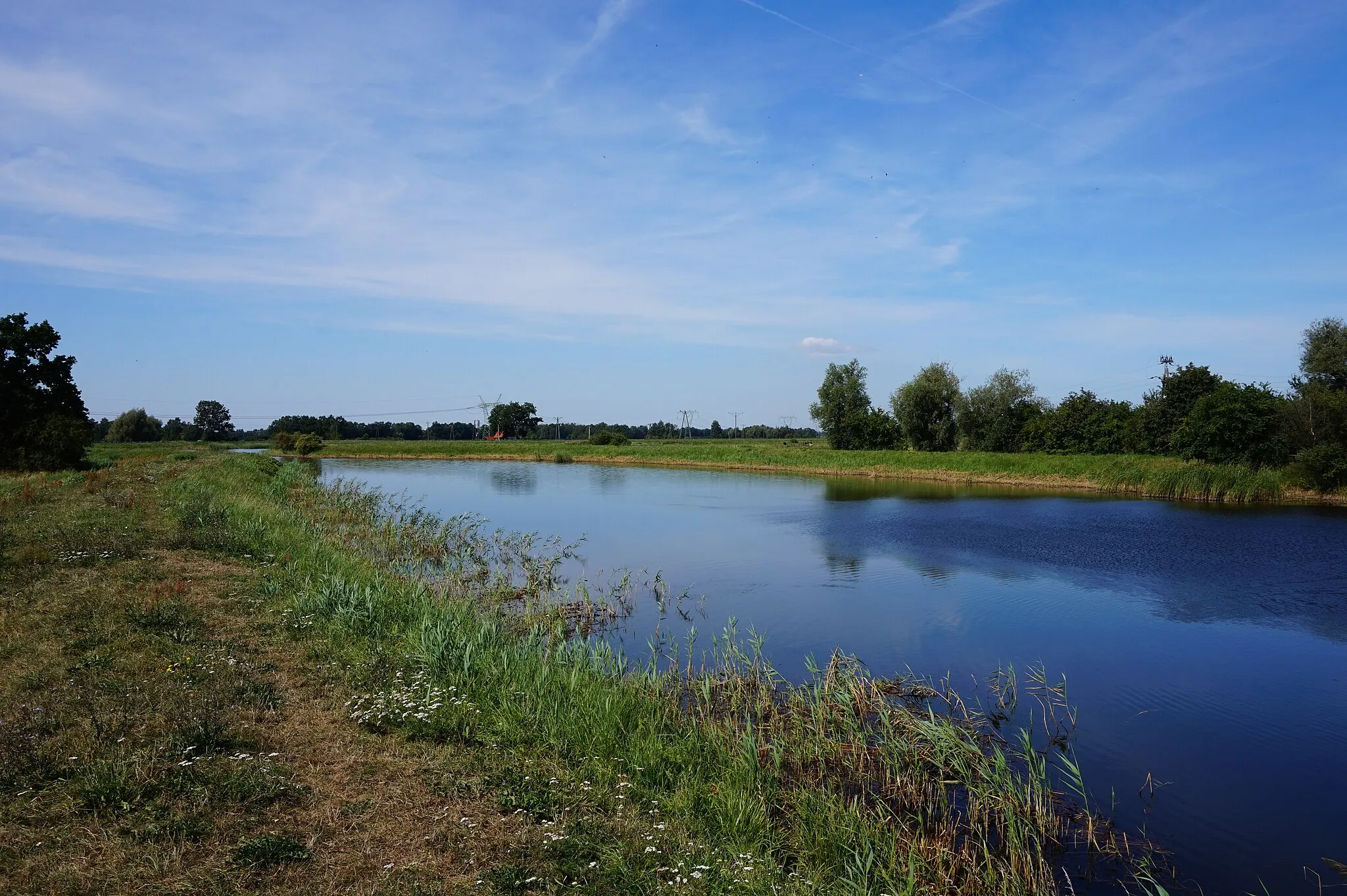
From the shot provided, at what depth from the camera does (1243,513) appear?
85.9 feet

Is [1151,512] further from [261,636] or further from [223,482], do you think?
[223,482]

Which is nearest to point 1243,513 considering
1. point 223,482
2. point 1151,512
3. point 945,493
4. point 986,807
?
point 1151,512

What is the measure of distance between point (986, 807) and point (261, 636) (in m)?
7.09

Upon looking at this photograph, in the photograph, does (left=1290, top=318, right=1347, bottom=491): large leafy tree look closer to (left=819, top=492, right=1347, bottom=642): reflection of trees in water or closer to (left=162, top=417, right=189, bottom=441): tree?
(left=819, top=492, right=1347, bottom=642): reflection of trees in water

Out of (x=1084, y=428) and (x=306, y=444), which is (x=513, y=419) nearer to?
(x=306, y=444)

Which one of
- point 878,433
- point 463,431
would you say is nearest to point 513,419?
point 463,431

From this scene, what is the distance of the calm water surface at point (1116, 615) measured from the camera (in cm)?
675

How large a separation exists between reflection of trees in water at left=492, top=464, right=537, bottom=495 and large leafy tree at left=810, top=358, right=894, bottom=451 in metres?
27.3

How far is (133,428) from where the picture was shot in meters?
88.8

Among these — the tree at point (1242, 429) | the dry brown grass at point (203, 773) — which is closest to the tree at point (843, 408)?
the tree at point (1242, 429)

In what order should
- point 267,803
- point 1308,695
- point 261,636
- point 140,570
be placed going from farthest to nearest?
point 140,570, point 1308,695, point 261,636, point 267,803

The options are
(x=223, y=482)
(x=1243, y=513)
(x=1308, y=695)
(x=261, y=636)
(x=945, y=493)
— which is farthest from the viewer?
(x=945, y=493)

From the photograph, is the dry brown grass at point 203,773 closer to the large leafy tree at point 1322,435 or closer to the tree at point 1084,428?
the large leafy tree at point 1322,435

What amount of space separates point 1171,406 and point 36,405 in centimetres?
5158
